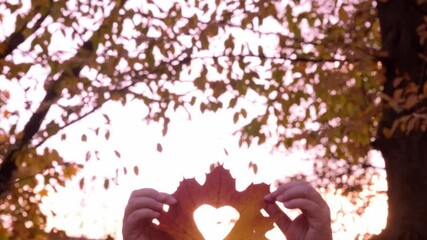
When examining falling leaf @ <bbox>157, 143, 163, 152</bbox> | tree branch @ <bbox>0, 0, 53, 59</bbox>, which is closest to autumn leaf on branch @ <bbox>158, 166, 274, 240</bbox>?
tree branch @ <bbox>0, 0, 53, 59</bbox>

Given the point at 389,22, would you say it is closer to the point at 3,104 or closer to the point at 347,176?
the point at 3,104

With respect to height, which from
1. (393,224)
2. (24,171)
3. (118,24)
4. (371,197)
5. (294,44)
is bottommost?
(24,171)

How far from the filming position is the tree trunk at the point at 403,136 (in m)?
5.93

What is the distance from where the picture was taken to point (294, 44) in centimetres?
766

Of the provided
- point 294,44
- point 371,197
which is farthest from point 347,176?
point 294,44

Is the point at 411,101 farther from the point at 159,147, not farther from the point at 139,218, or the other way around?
the point at 139,218

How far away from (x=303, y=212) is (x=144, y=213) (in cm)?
44

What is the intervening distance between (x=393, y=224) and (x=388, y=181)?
356mm

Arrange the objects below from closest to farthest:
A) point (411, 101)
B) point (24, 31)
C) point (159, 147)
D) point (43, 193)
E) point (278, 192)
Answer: point (278, 192)
point (411, 101)
point (24, 31)
point (159, 147)
point (43, 193)

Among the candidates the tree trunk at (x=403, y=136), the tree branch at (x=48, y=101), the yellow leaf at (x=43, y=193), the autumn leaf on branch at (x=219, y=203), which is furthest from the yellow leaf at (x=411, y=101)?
the yellow leaf at (x=43, y=193)

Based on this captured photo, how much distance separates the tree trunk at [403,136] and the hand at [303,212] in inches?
144

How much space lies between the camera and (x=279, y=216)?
2.22 meters

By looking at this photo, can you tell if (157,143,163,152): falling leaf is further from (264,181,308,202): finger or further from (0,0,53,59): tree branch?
(264,181,308,202): finger

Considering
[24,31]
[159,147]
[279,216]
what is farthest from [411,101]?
[279,216]
